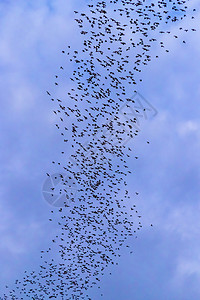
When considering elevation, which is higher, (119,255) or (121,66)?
(121,66)

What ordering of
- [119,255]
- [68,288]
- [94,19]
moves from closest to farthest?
[94,19]
[119,255]
[68,288]

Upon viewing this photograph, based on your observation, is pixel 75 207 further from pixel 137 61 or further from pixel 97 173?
pixel 137 61

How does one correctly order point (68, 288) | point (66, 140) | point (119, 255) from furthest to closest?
point (68, 288) < point (119, 255) < point (66, 140)

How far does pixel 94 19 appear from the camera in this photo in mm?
45469

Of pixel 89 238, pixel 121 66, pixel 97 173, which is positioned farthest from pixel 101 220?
pixel 121 66

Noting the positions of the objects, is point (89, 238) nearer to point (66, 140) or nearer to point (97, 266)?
point (97, 266)

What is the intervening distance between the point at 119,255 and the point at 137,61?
23.5 meters

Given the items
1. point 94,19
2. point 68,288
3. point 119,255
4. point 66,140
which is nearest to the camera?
point 94,19

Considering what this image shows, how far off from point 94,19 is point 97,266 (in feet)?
100

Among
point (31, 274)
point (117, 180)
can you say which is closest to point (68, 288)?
point (31, 274)

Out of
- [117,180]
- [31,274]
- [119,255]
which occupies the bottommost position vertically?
[31,274]

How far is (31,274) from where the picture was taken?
6481cm

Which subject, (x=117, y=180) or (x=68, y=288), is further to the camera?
(x=68, y=288)

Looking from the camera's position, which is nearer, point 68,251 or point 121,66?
point 121,66
